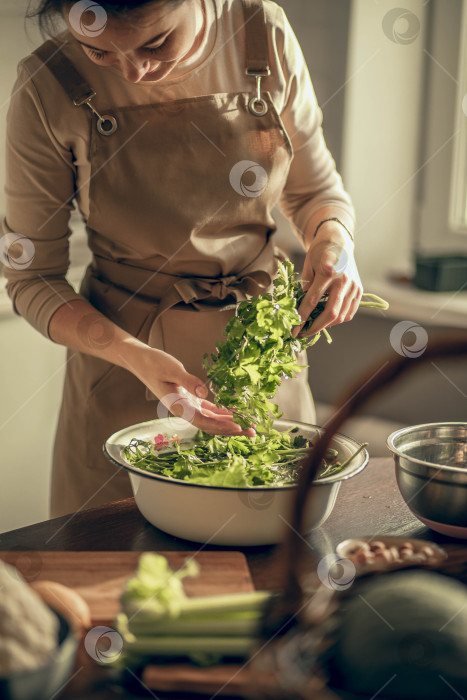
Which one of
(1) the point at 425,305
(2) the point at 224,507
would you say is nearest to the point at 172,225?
(2) the point at 224,507

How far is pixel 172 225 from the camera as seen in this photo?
4.72 ft

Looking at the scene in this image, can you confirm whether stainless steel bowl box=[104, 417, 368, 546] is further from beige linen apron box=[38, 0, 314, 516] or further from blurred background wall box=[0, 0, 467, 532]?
blurred background wall box=[0, 0, 467, 532]

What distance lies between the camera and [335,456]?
114cm

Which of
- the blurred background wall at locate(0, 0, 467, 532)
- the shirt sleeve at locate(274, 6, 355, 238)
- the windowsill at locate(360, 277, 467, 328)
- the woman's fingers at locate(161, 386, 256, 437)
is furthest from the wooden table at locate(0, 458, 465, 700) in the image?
the windowsill at locate(360, 277, 467, 328)

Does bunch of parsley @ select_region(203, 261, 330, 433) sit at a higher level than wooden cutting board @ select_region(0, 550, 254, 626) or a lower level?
higher

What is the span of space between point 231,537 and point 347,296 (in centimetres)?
53

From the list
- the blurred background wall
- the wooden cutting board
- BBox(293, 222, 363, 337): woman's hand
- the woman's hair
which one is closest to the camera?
the wooden cutting board

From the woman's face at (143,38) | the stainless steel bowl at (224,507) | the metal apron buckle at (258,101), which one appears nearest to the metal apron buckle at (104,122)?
the woman's face at (143,38)

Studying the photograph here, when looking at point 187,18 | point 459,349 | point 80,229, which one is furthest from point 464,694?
point 80,229

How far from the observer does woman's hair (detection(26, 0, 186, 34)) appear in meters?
1.08

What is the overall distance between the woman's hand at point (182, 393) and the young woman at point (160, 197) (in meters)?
0.01

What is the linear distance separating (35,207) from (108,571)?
29.2 inches

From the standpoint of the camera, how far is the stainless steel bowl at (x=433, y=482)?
997 millimetres

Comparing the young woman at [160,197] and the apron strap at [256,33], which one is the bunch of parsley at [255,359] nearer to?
the young woman at [160,197]
